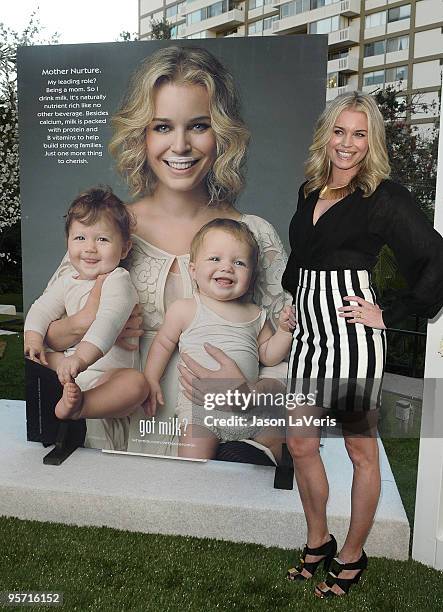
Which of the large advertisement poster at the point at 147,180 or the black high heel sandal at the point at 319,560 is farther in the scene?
the large advertisement poster at the point at 147,180

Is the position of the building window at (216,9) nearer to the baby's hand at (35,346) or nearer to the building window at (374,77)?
the building window at (374,77)

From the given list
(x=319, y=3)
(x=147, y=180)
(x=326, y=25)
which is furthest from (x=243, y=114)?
(x=319, y=3)

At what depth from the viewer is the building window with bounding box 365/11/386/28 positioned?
1265cm

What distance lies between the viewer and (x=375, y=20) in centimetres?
1312

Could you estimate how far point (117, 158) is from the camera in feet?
9.02

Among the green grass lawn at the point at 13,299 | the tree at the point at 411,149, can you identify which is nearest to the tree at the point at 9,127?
the green grass lawn at the point at 13,299

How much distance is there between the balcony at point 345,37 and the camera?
39.3 ft

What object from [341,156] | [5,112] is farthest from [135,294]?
[5,112]

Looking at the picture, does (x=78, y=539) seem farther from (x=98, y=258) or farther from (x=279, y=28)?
(x=279, y=28)

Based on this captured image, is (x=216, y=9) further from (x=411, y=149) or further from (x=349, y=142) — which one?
(x=349, y=142)

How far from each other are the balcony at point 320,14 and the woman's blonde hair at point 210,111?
11867mm

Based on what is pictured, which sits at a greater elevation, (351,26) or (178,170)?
(351,26)

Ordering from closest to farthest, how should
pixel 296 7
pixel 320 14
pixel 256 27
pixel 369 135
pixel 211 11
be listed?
pixel 369 135 < pixel 211 11 < pixel 296 7 < pixel 320 14 < pixel 256 27

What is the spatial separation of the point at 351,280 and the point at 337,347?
22 centimetres
